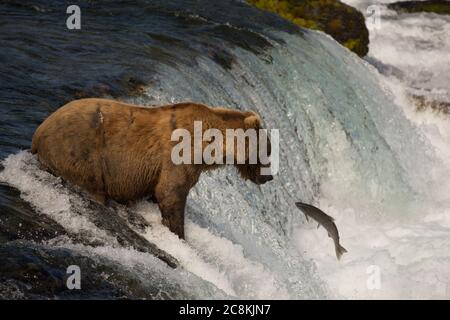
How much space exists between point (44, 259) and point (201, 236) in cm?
180

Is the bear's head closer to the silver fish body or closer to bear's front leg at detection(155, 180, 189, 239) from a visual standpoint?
bear's front leg at detection(155, 180, 189, 239)

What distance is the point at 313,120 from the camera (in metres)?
12.0

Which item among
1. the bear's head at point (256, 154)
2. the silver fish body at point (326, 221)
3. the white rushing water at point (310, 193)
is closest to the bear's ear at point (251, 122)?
the bear's head at point (256, 154)

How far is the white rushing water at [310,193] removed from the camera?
21.2 feet

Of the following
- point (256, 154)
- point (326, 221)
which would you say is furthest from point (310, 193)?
point (256, 154)

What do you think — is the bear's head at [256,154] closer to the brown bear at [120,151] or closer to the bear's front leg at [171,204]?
the brown bear at [120,151]

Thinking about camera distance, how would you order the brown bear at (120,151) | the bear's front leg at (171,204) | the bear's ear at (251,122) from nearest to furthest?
the brown bear at (120,151) → the bear's front leg at (171,204) → the bear's ear at (251,122)

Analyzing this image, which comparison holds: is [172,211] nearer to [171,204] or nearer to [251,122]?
[171,204]

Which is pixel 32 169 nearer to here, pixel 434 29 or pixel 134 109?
pixel 134 109

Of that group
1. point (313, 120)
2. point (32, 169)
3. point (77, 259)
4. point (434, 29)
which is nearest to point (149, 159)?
point (32, 169)

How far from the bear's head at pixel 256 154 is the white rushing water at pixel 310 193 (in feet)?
1.75

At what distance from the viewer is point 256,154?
23.5 feet

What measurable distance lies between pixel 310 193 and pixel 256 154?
425cm

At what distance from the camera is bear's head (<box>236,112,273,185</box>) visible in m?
6.97
